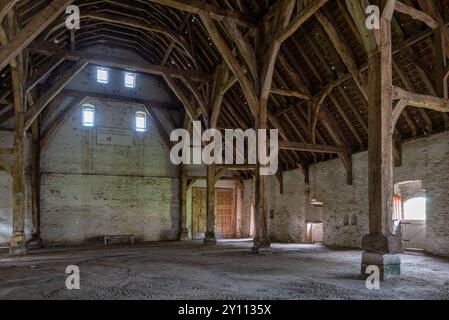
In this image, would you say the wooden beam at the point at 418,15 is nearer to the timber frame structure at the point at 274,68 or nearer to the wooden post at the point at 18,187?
the timber frame structure at the point at 274,68

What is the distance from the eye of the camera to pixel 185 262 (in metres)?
7.76

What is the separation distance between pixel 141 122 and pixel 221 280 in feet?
38.1

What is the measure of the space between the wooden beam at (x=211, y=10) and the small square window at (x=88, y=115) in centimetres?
771

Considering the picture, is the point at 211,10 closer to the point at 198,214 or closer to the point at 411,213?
the point at 411,213

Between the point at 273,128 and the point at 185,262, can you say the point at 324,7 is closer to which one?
the point at 273,128

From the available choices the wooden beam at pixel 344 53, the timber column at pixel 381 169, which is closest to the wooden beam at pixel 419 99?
the timber column at pixel 381 169

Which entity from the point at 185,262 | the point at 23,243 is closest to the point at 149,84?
the point at 23,243

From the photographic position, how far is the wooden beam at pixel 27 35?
21.0ft

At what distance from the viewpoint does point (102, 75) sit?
1527cm

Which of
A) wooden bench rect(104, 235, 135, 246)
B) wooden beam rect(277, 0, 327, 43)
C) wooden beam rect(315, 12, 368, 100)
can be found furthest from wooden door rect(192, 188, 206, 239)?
wooden beam rect(277, 0, 327, 43)

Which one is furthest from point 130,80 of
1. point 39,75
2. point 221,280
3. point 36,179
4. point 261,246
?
point 221,280

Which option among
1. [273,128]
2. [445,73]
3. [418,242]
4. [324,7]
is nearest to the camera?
[445,73]

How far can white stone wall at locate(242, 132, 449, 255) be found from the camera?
9.48 metres

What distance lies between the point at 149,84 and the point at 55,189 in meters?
5.99
